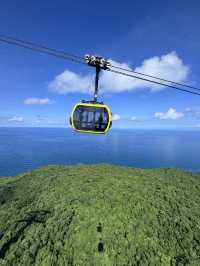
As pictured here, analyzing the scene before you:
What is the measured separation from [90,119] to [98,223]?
39323mm

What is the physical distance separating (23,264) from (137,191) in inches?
1353

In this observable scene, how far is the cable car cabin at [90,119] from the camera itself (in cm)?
1088

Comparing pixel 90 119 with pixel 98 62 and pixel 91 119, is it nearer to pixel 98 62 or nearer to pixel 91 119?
pixel 91 119

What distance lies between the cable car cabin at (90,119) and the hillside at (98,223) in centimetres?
3678

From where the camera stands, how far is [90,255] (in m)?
38.8

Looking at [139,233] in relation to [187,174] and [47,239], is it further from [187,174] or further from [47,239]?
[187,174]

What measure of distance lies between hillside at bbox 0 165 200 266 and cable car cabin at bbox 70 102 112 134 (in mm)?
36783

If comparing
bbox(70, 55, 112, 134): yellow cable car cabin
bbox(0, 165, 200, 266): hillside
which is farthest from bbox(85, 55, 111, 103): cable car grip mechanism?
bbox(0, 165, 200, 266): hillside

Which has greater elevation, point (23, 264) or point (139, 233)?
point (139, 233)

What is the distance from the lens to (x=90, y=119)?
11.4 m

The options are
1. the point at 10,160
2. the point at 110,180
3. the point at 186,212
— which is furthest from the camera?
the point at 10,160

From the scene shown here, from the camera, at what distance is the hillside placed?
40156mm

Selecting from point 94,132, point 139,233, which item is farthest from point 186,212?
point 94,132

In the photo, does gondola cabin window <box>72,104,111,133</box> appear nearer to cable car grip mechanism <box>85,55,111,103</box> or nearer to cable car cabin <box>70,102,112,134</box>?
cable car cabin <box>70,102,112,134</box>
